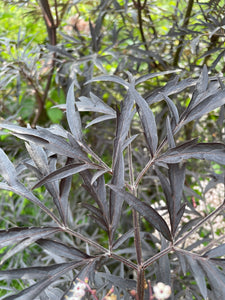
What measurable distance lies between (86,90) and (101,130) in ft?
1.06

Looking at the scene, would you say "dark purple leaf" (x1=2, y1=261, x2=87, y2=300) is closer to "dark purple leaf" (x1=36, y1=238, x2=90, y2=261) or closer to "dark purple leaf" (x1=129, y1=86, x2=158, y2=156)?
"dark purple leaf" (x1=36, y1=238, x2=90, y2=261)

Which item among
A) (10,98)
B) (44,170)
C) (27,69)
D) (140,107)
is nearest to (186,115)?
(140,107)

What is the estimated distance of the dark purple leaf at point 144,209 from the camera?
0.42 metres

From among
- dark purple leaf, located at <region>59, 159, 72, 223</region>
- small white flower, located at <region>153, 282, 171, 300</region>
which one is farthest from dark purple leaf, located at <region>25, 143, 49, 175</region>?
small white flower, located at <region>153, 282, 171, 300</region>

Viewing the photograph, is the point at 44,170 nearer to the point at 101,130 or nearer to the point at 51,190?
the point at 51,190

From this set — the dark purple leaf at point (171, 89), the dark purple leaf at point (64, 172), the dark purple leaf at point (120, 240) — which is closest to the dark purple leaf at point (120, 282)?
the dark purple leaf at point (120, 240)

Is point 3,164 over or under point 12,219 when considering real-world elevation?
over

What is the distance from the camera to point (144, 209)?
434 millimetres

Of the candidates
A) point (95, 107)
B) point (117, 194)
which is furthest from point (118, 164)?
point (95, 107)

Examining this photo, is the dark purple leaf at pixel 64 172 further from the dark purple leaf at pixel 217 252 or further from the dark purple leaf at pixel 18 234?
the dark purple leaf at pixel 217 252

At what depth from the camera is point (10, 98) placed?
1.50m

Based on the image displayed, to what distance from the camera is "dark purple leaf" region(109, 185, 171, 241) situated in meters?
0.42

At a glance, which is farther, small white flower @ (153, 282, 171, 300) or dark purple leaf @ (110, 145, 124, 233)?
dark purple leaf @ (110, 145, 124, 233)

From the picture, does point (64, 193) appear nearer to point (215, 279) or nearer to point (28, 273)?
point (28, 273)
